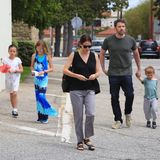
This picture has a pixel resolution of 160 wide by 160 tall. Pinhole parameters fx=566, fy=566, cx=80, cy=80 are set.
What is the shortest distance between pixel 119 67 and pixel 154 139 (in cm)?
160

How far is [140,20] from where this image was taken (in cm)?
11262

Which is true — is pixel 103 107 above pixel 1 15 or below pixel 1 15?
below

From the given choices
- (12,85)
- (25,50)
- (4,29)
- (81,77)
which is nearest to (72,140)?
(81,77)

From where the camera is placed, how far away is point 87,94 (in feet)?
27.2

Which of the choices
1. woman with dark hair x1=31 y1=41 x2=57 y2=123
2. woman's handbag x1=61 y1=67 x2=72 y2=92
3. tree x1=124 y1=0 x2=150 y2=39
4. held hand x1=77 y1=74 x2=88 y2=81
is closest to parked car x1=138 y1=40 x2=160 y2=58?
woman with dark hair x1=31 y1=41 x2=57 y2=123

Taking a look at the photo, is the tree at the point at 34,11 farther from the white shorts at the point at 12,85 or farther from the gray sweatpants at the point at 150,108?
the gray sweatpants at the point at 150,108

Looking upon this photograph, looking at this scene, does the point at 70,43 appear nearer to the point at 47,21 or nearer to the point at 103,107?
the point at 47,21

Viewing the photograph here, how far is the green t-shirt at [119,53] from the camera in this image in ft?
33.8

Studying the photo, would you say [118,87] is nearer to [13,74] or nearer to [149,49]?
[13,74]

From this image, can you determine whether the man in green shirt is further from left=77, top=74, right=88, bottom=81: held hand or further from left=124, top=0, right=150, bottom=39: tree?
left=124, top=0, right=150, bottom=39: tree

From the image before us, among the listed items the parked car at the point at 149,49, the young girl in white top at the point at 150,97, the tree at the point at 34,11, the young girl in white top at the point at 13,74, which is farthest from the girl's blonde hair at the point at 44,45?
the parked car at the point at 149,49

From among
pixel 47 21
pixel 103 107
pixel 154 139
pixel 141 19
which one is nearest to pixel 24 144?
pixel 154 139

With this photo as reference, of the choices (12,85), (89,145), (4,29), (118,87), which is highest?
(4,29)

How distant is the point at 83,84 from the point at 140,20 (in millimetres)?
105719
